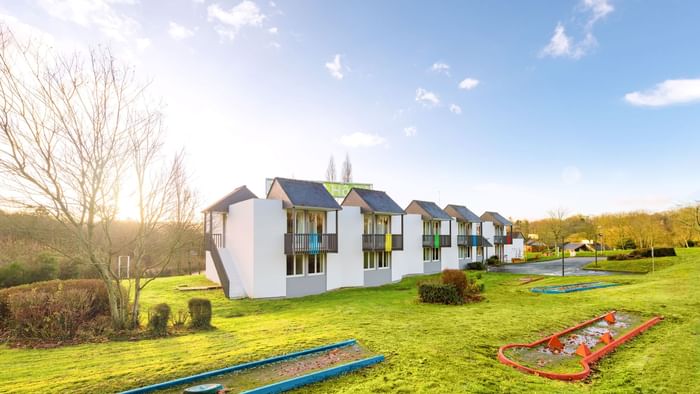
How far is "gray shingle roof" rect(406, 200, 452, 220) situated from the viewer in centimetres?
3203

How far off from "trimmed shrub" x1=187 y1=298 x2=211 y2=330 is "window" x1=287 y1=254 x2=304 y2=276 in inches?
343

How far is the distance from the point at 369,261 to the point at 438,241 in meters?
9.90

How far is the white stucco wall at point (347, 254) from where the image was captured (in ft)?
72.5

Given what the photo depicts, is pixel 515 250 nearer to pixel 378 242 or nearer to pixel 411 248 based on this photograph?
pixel 411 248

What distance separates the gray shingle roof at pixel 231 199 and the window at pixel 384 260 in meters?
10.4

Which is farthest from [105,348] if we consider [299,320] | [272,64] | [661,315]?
[661,315]

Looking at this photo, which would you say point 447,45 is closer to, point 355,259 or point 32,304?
point 355,259

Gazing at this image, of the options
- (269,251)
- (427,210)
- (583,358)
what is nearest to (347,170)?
(427,210)

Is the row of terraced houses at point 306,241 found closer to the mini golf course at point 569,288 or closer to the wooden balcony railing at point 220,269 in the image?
the wooden balcony railing at point 220,269

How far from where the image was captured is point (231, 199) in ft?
75.7

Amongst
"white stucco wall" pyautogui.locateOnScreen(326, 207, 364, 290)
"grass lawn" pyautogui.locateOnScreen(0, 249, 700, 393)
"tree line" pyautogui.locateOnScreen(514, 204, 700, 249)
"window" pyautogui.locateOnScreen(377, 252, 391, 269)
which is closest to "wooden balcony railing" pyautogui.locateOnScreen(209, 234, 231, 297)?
"grass lawn" pyautogui.locateOnScreen(0, 249, 700, 393)

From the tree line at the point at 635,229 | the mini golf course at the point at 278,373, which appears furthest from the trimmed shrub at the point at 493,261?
the mini golf course at the point at 278,373

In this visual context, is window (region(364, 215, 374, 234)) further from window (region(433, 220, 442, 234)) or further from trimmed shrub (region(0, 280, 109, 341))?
trimmed shrub (region(0, 280, 109, 341))

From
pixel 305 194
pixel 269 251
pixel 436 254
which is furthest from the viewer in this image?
pixel 436 254
